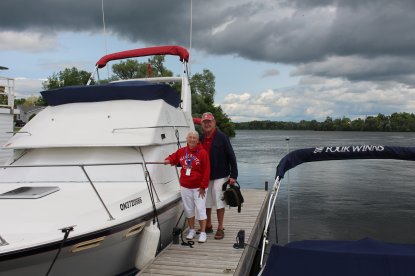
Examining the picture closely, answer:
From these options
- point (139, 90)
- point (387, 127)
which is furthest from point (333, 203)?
point (387, 127)

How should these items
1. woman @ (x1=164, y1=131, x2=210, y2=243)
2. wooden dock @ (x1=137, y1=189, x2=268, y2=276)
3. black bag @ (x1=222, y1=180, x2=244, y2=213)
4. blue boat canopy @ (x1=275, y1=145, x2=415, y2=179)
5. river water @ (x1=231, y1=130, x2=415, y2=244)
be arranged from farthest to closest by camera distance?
river water @ (x1=231, y1=130, x2=415, y2=244), black bag @ (x1=222, y1=180, x2=244, y2=213), woman @ (x1=164, y1=131, x2=210, y2=243), blue boat canopy @ (x1=275, y1=145, x2=415, y2=179), wooden dock @ (x1=137, y1=189, x2=268, y2=276)

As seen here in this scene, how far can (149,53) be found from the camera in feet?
31.2

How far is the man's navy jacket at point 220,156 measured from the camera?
6.41m

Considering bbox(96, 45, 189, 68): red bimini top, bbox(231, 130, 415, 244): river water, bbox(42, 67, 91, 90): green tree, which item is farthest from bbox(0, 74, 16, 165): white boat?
bbox(42, 67, 91, 90): green tree

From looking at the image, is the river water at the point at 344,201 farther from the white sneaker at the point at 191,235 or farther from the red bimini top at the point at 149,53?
the red bimini top at the point at 149,53

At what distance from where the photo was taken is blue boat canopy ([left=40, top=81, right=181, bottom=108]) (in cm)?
718

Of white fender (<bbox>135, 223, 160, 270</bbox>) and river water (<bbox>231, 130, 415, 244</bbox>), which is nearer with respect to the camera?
white fender (<bbox>135, 223, 160, 270</bbox>)

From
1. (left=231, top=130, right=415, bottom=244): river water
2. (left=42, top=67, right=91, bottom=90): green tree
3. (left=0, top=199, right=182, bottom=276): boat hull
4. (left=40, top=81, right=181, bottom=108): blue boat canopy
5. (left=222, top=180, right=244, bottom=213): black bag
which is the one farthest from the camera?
(left=42, top=67, right=91, bottom=90): green tree

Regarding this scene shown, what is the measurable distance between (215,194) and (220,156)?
0.61 m

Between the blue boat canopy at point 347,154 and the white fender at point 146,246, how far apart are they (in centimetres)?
187

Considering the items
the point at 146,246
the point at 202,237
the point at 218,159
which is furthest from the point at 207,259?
the point at 218,159

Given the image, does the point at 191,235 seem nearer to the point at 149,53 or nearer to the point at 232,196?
the point at 232,196

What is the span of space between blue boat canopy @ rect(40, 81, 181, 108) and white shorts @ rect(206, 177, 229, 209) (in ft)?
6.26

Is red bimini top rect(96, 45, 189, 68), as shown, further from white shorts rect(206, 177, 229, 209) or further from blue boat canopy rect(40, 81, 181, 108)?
white shorts rect(206, 177, 229, 209)
